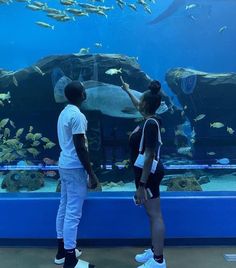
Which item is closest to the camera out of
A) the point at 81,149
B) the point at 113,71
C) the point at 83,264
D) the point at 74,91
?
the point at 81,149

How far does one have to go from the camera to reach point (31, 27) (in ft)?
13.9

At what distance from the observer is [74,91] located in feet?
10.7

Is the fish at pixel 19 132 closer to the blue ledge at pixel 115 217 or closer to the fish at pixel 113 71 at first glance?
the blue ledge at pixel 115 217

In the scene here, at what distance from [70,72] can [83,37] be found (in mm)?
Answer: 434

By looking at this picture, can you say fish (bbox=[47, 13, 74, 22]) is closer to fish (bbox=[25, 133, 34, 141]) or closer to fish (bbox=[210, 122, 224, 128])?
fish (bbox=[25, 133, 34, 141])

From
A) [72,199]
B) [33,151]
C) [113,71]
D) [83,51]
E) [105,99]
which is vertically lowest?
[72,199]

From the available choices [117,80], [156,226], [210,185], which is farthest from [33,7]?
[210,185]

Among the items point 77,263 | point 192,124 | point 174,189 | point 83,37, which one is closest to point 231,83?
point 192,124

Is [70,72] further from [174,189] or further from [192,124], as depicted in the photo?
[174,189]

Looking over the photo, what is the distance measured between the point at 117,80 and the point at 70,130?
50.8 inches

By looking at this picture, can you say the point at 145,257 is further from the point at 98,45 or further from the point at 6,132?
the point at 98,45

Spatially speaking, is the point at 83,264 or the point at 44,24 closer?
the point at 83,264

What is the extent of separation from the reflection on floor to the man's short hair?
1661 mm

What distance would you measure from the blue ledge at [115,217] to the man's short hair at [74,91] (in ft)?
4.10
